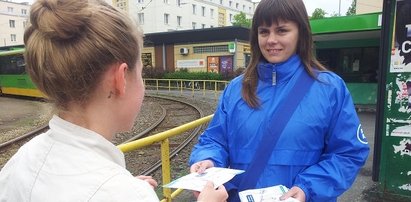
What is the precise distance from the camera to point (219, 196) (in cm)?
131

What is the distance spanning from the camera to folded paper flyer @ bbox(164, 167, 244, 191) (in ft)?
4.93

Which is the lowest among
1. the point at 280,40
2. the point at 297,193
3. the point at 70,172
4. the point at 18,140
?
the point at 18,140

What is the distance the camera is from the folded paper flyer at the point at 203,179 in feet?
4.93

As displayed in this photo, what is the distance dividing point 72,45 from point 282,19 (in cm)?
128

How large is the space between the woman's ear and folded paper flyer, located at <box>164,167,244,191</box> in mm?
559

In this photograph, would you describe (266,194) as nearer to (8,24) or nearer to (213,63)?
(213,63)

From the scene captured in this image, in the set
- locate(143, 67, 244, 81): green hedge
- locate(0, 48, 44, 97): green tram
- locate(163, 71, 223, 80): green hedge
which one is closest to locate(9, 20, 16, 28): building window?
locate(143, 67, 244, 81): green hedge

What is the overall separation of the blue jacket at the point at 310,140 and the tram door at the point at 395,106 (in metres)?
2.46

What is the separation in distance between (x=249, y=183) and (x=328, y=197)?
391 mm

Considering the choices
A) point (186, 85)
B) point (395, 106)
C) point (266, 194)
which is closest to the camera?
point (266, 194)

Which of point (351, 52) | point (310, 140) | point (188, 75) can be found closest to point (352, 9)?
point (188, 75)

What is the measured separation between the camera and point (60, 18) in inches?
38.8

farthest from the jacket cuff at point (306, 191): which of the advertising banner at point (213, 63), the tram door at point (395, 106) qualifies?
the advertising banner at point (213, 63)

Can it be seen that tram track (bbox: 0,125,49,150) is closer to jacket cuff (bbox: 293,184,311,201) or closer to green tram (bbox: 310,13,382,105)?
jacket cuff (bbox: 293,184,311,201)
